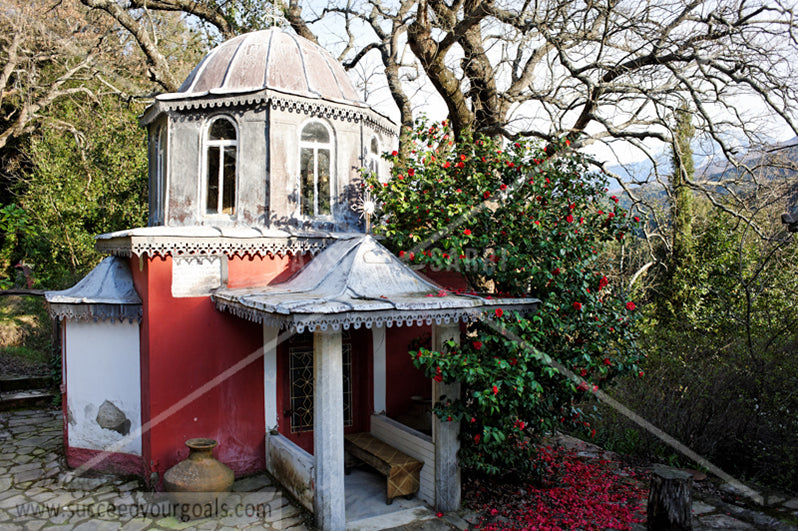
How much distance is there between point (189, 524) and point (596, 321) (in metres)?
5.76

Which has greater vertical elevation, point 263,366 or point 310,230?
point 310,230

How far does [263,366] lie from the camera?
800 centimetres

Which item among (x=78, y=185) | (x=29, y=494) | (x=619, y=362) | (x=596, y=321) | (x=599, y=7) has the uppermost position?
(x=599, y=7)

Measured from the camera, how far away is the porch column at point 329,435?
610cm

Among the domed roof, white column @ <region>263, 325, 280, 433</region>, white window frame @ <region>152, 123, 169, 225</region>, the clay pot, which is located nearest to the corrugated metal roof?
white window frame @ <region>152, 123, 169, 225</region>

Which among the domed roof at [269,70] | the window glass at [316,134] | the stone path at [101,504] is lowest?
the stone path at [101,504]

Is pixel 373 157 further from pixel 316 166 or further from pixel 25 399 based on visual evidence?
pixel 25 399

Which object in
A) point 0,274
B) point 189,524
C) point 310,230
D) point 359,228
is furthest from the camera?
point 0,274

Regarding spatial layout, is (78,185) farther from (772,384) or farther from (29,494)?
(772,384)

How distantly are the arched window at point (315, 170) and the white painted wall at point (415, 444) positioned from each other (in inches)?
140

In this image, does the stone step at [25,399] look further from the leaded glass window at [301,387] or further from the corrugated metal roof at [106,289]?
the leaded glass window at [301,387]

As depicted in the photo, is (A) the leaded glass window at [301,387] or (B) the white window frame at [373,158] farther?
(B) the white window frame at [373,158]

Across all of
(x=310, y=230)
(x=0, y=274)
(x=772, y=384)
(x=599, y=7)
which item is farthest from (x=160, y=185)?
(x=0, y=274)

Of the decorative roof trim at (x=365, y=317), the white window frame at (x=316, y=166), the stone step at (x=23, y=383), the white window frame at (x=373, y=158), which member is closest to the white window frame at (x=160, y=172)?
the white window frame at (x=316, y=166)
